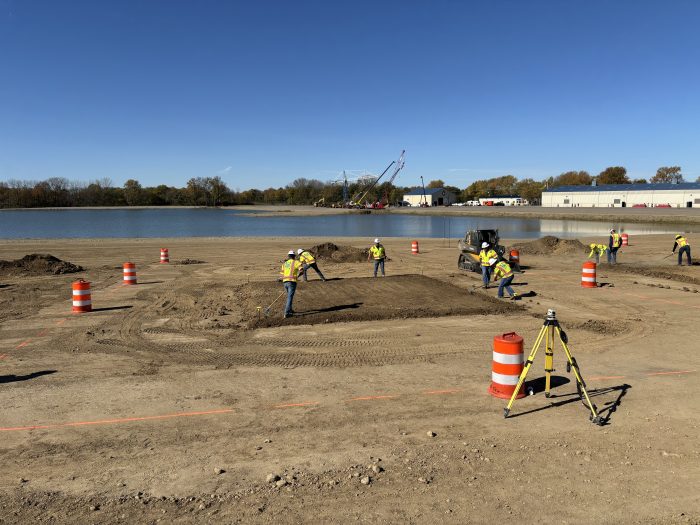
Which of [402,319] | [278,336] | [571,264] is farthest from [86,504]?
[571,264]

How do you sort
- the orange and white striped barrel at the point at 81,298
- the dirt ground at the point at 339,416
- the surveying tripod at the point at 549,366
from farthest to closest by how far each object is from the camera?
the orange and white striped barrel at the point at 81,298
the surveying tripod at the point at 549,366
the dirt ground at the point at 339,416

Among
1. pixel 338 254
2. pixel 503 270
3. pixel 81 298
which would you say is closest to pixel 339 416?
pixel 503 270

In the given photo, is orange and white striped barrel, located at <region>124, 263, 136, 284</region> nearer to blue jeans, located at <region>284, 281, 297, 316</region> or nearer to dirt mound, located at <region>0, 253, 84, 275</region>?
dirt mound, located at <region>0, 253, 84, 275</region>

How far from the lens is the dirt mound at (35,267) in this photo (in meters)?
23.8

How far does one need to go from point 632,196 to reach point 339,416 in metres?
127

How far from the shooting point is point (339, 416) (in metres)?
7.35

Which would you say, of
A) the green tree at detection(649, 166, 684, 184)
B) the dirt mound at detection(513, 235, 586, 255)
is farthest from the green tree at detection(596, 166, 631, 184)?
the dirt mound at detection(513, 235, 586, 255)

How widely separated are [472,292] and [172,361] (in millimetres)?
10800

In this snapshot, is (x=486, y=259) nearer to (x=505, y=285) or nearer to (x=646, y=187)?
(x=505, y=285)

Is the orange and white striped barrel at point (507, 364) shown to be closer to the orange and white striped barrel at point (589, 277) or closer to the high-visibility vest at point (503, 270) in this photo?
the high-visibility vest at point (503, 270)

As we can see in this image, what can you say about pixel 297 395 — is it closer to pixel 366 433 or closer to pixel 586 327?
pixel 366 433

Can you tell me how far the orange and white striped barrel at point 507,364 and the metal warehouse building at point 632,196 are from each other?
12185 centimetres

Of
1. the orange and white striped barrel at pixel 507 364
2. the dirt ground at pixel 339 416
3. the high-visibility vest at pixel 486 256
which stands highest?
the high-visibility vest at pixel 486 256

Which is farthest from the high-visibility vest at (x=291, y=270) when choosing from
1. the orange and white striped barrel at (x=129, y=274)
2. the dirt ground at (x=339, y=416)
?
the orange and white striped barrel at (x=129, y=274)
